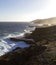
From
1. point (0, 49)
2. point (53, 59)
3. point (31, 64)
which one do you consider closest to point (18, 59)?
point (31, 64)

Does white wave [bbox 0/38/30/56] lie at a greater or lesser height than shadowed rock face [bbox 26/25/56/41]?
lesser

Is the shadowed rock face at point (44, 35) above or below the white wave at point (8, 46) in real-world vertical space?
above

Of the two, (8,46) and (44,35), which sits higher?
(44,35)

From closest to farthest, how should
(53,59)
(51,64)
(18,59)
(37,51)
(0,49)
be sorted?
(51,64), (53,59), (18,59), (37,51), (0,49)

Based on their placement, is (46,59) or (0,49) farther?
(0,49)

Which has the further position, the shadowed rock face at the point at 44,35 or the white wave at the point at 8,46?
the shadowed rock face at the point at 44,35

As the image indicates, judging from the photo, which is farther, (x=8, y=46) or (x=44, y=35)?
(x=44, y=35)

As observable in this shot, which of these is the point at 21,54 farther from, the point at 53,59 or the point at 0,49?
the point at 0,49

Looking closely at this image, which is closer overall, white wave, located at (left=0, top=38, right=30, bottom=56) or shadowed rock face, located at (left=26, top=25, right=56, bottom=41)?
white wave, located at (left=0, top=38, right=30, bottom=56)

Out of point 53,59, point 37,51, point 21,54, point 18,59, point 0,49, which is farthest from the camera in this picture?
point 0,49
